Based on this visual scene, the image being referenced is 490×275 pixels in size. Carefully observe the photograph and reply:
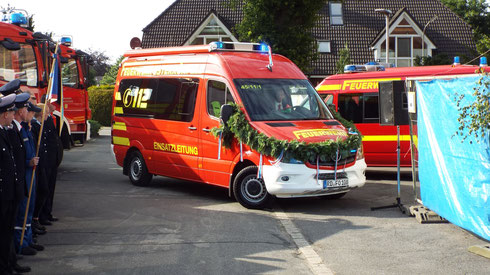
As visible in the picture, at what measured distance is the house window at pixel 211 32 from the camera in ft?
138

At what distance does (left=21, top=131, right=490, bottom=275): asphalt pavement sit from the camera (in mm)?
7051

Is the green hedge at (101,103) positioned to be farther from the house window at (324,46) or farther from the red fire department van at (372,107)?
the red fire department van at (372,107)

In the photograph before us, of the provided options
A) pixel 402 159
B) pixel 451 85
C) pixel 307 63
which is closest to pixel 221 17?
pixel 307 63

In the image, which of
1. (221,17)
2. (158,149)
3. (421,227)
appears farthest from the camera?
(221,17)

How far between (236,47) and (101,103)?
2711cm

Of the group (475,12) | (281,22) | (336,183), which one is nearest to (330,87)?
(336,183)

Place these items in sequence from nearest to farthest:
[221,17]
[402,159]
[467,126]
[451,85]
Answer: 1. [467,126]
2. [451,85]
3. [402,159]
4. [221,17]

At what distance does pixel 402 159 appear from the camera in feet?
48.1

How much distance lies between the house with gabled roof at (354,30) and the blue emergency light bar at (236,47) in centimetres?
2926

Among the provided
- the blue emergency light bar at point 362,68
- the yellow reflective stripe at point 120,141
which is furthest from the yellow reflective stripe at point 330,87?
the yellow reflective stripe at point 120,141

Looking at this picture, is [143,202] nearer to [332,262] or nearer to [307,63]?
[332,262]

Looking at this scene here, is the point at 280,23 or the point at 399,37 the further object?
the point at 399,37

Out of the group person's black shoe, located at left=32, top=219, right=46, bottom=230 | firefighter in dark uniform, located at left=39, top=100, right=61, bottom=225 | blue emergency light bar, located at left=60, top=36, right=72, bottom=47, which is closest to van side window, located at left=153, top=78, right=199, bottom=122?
firefighter in dark uniform, located at left=39, top=100, right=61, bottom=225

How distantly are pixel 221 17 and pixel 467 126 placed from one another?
119ft
